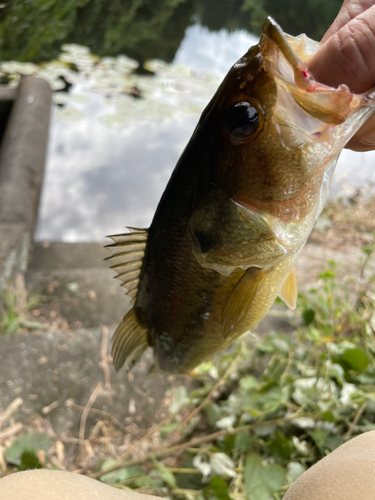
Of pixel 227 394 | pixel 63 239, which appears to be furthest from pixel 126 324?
pixel 63 239

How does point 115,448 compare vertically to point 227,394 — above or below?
below

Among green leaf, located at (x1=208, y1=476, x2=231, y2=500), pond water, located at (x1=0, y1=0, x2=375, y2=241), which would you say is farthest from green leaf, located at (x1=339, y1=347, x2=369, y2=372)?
pond water, located at (x1=0, y1=0, x2=375, y2=241)

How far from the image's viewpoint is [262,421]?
1737 millimetres

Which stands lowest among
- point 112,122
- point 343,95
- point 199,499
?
point 112,122

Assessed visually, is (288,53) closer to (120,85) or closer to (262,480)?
(262,480)

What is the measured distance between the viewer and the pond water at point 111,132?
4.88 m

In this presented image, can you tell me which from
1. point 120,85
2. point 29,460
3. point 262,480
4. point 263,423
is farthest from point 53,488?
point 120,85

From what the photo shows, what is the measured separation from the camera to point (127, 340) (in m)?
1.24

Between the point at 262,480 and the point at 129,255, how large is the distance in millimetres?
919

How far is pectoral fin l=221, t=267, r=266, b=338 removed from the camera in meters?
0.96

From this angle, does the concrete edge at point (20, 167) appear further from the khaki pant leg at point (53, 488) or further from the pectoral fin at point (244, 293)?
the pectoral fin at point (244, 293)

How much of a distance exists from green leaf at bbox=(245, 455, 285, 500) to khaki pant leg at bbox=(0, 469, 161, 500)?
52cm

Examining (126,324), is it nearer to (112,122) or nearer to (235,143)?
(235,143)

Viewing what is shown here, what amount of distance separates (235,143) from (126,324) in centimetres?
68
